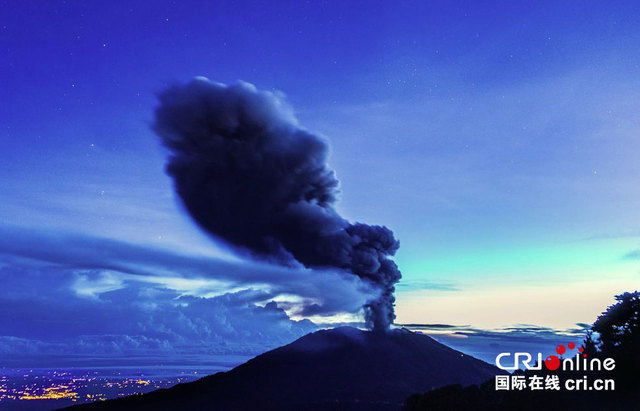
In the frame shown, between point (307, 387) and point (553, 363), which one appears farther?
point (307, 387)

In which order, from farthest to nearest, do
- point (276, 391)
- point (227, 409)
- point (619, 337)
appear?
point (276, 391) < point (227, 409) < point (619, 337)

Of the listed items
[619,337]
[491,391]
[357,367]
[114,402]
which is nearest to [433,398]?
[491,391]

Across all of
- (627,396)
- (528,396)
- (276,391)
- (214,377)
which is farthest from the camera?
(214,377)

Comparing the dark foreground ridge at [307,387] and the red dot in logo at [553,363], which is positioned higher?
the red dot in logo at [553,363]

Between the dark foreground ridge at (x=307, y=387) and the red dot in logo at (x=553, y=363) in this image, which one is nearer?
the red dot in logo at (x=553, y=363)

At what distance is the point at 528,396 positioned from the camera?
61.3m

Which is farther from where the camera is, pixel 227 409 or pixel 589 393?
pixel 227 409

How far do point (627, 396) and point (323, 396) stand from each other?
123 meters

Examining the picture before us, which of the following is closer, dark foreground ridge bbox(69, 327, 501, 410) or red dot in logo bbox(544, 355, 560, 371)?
red dot in logo bbox(544, 355, 560, 371)

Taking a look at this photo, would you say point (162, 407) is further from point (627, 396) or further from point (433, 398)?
point (627, 396)

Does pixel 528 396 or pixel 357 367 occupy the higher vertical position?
pixel 528 396

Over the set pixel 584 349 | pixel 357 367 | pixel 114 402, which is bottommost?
pixel 114 402

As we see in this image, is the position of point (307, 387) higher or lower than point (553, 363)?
lower

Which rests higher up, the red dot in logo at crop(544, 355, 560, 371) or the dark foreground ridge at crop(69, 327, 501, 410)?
the red dot in logo at crop(544, 355, 560, 371)
